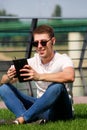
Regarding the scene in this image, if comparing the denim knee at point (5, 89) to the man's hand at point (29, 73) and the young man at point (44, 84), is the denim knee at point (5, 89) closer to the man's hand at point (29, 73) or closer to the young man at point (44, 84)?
the young man at point (44, 84)

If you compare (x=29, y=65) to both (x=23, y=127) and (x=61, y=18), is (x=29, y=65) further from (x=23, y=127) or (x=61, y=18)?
(x=61, y=18)

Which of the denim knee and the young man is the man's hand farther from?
the denim knee

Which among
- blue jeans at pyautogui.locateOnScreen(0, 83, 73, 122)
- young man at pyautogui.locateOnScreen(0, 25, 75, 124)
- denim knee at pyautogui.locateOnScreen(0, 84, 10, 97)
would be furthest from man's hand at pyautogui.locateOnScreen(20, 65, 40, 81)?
denim knee at pyautogui.locateOnScreen(0, 84, 10, 97)

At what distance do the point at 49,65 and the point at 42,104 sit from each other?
0.41 meters

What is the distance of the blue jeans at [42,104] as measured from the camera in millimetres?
5750

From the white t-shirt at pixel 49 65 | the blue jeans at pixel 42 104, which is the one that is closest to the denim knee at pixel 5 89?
the blue jeans at pixel 42 104

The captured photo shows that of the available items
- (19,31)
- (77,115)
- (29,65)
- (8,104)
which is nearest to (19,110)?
(8,104)

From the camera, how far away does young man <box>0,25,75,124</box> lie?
18.8 ft

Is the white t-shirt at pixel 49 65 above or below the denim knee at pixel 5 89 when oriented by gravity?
above

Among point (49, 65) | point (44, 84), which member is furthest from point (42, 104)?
point (49, 65)

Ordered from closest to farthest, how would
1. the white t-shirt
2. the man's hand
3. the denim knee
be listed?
the man's hand
the white t-shirt
the denim knee

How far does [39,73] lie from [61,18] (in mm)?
4179

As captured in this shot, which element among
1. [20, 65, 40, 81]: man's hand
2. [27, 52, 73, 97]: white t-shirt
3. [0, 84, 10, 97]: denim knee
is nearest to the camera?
[20, 65, 40, 81]: man's hand

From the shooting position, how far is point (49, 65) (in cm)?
593
